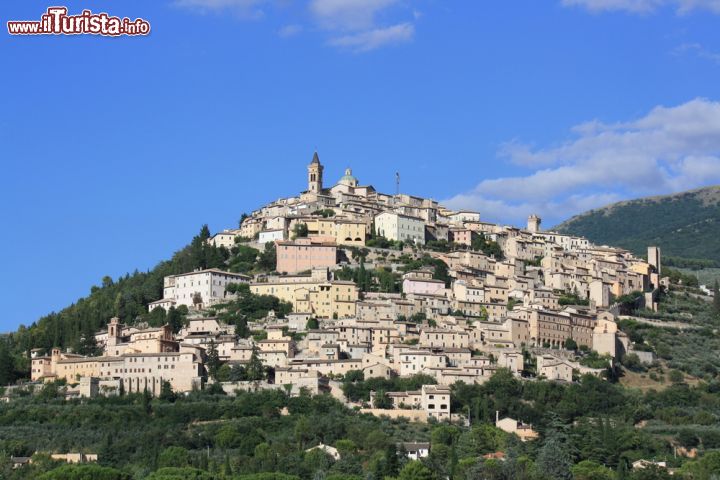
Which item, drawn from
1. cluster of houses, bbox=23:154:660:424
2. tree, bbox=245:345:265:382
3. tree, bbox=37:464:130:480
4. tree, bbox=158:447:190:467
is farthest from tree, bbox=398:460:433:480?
tree, bbox=245:345:265:382

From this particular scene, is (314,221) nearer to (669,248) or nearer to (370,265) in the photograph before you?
(370,265)

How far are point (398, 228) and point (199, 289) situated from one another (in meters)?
14.1

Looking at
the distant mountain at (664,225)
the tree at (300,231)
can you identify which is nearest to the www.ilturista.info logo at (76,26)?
the tree at (300,231)

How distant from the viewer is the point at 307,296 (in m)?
74.9

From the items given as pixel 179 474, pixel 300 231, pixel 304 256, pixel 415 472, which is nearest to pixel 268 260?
pixel 304 256

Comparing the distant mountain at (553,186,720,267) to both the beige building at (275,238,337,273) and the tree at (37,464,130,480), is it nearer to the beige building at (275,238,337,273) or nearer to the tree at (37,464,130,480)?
the beige building at (275,238,337,273)

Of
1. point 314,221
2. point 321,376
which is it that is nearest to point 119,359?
point 321,376

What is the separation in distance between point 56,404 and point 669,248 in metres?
83.6

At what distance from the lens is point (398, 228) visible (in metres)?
86.4

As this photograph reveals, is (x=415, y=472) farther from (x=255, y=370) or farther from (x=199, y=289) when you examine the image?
(x=199, y=289)

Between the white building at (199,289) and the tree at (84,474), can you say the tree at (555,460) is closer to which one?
the tree at (84,474)

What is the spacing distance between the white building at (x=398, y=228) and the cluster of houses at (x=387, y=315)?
0.28ft

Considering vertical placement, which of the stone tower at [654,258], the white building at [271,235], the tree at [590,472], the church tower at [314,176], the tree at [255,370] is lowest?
the tree at [590,472]

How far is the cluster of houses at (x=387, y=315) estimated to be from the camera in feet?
219
